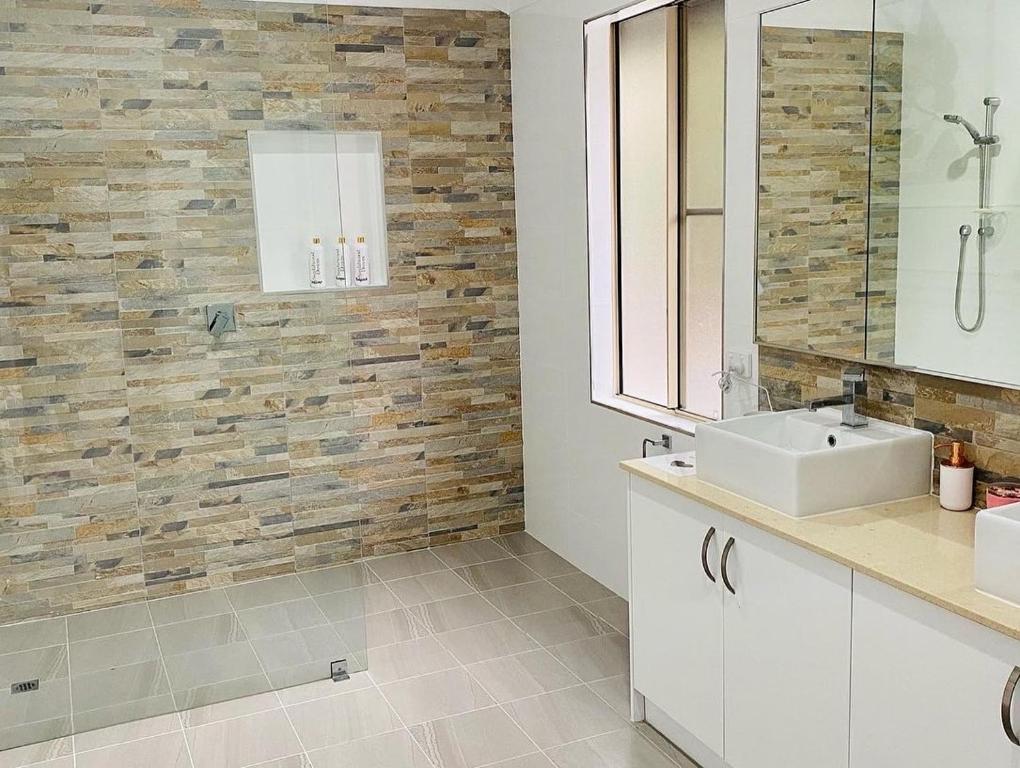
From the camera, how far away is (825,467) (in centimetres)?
242

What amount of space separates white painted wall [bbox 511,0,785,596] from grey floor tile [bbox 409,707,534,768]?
1.03 m

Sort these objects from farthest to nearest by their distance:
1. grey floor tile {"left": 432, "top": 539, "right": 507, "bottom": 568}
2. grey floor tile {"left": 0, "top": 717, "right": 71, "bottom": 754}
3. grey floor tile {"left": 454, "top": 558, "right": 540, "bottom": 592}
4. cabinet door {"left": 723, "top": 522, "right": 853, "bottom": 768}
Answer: grey floor tile {"left": 432, "top": 539, "right": 507, "bottom": 568}
grey floor tile {"left": 454, "top": 558, "right": 540, "bottom": 592}
grey floor tile {"left": 0, "top": 717, "right": 71, "bottom": 754}
cabinet door {"left": 723, "top": 522, "right": 853, "bottom": 768}

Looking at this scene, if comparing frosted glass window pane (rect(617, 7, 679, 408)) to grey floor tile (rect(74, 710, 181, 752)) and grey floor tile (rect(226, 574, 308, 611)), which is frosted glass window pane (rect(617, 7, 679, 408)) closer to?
grey floor tile (rect(226, 574, 308, 611))

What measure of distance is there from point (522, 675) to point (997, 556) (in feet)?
6.22

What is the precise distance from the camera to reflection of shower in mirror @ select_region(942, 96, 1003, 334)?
2312 mm

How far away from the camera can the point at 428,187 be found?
448cm

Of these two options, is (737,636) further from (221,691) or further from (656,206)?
(656,206)

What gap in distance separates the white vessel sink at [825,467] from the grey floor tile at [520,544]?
200 centimetres

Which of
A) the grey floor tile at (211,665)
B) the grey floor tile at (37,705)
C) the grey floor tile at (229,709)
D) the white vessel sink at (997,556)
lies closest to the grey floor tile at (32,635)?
the grey floor tile at (37,705)

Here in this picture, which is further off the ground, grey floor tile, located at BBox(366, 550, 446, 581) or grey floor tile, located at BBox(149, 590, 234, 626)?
grey floor tile, located at BBox(149, 590, 234, 626)

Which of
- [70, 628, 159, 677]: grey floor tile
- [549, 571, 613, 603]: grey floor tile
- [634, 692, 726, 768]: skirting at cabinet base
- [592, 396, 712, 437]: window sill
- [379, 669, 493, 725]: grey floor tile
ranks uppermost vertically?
[592, 396, 712, 437]: window sill

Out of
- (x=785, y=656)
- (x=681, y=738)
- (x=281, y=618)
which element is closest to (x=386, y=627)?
(x=281, y=618)

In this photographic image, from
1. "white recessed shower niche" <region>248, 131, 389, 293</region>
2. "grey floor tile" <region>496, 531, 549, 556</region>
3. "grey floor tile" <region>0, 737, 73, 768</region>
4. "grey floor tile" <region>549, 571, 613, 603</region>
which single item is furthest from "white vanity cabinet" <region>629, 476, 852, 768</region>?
"grey floor tile" <region>0, 737, 73, 768</region>

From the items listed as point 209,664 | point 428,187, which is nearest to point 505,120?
point 428,187
